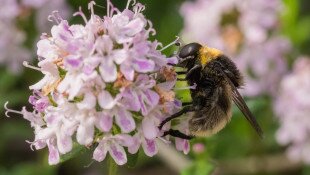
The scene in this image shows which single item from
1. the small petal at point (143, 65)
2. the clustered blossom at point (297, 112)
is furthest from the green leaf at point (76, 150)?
the clustered blossom at point (297, 112)

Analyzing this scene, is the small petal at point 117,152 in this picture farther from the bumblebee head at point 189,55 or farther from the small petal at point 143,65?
the bumblebee head at point 189,55

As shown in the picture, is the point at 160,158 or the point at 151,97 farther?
the point at 160,158

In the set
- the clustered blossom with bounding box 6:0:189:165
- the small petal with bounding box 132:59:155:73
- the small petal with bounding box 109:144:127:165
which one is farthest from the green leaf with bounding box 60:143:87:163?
the small petal with bounding box 132:59:155:73

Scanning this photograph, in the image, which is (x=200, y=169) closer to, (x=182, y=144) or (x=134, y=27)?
(x=182, y=144)

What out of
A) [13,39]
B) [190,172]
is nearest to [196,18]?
[13,39]

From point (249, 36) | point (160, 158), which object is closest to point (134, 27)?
point (249, 36)
